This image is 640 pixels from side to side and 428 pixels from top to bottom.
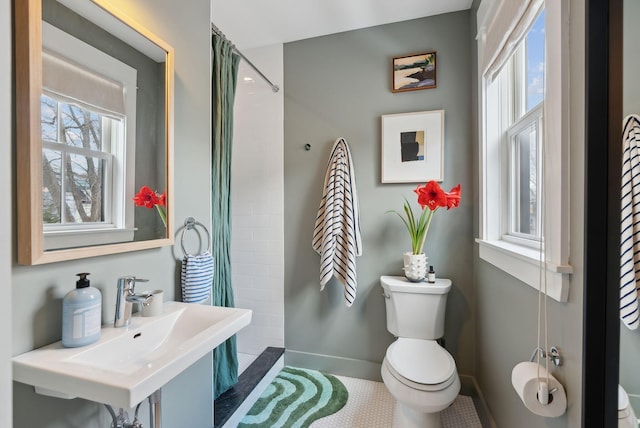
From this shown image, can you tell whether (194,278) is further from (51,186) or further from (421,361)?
(421,361)

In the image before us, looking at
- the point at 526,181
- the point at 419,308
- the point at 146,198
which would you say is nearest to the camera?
the point at 146,198

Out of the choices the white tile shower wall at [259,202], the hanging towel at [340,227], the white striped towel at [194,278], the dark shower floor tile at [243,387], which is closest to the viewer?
the white striped towel at [194,278]

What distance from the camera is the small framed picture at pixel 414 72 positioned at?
192 centimetres

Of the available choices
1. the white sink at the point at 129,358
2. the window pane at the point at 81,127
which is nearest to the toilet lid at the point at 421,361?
the white sink at the point at 129,358

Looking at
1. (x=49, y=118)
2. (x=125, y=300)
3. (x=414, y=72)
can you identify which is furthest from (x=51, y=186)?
(x=414, y=72)

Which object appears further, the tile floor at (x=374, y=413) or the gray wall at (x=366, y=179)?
the gray wall at (x=366, y=179)

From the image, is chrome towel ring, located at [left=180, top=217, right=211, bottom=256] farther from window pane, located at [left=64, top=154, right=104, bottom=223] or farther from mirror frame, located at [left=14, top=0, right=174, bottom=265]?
mirror frame, located at [left=14, top=0, right=174, bottom=265]

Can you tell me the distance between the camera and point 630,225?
689mm

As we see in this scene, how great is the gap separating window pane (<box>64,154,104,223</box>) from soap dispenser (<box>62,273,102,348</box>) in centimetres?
20

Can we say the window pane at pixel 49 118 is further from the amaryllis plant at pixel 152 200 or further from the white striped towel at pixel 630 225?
the white striped towel at pixel 630 225

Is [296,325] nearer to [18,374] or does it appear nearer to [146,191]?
[146,191]

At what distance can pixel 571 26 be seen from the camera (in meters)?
0.80

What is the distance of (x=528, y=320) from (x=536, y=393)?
29 cm

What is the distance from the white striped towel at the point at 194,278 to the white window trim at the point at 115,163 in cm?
28
